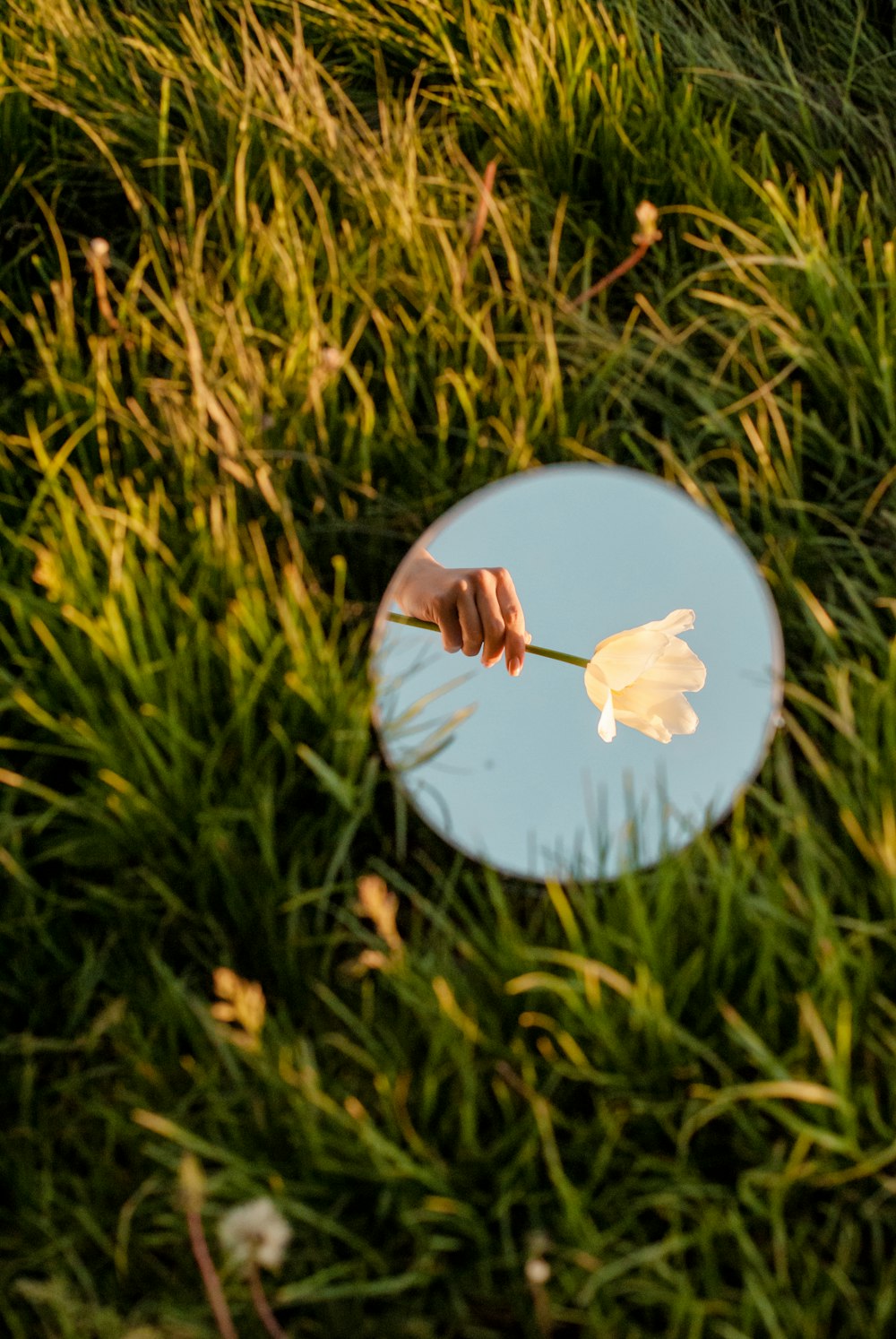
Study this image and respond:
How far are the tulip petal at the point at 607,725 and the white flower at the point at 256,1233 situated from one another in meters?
0.56

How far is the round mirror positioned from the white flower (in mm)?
389

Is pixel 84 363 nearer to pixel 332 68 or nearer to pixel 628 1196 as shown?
pixel 332 68

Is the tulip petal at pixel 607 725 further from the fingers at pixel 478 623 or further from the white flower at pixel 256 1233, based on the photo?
the white flower at pixel 256 1233

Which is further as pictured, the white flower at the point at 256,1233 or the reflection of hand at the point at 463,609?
the reflection of hand at the point at 463,609

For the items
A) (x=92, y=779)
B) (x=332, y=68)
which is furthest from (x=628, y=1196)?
(x=332, y=68)

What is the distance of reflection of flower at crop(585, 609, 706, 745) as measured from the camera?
→ 123 centimetres

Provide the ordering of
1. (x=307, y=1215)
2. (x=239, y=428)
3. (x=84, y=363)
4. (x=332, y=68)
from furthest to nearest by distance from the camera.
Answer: (x=332, y=68), (x=84, y=363), (x=239, y=428), (x=307, y=1215)

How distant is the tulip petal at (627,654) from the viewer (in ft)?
4.08

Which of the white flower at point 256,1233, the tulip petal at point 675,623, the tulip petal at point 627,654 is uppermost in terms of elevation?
the tulip petal at point 675,623

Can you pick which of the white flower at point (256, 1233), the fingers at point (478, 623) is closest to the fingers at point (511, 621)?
the fingers at point (478, 623)

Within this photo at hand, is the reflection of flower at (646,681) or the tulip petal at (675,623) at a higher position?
the tulip petal at (675,623)

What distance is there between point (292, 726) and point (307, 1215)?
457 mm

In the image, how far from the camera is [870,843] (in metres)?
1.09

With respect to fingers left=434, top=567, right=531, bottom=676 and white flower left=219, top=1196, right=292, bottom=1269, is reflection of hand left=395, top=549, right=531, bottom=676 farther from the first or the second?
white flower left=219, top=1196, right=292, bottom=1269
